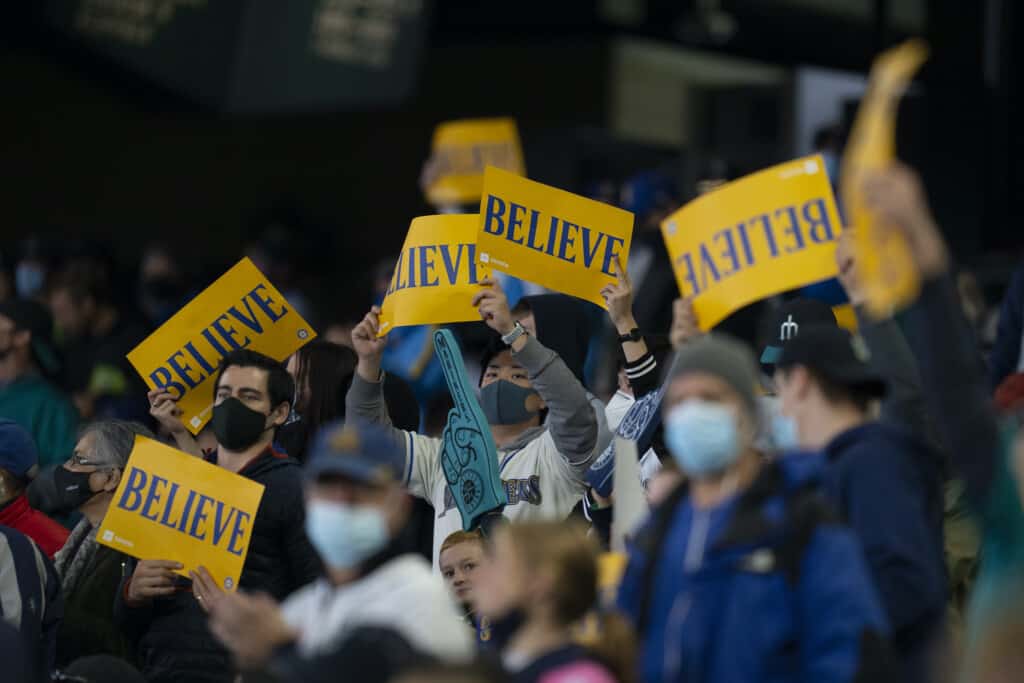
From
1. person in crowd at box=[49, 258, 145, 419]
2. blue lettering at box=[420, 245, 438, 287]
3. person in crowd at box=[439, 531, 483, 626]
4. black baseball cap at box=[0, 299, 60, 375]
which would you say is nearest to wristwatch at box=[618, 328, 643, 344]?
blue lettering at box=[420, 245, 438, 287]

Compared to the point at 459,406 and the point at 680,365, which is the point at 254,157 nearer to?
the point at 459,406

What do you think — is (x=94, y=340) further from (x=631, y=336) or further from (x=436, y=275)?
(x=631, y=336)

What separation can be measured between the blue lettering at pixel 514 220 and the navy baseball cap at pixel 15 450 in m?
1.93

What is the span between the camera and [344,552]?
4.88 metres

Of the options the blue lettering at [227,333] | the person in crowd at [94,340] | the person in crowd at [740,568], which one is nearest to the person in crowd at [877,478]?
the person in crowd at [740,568]

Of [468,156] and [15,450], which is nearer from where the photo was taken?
[15,450]

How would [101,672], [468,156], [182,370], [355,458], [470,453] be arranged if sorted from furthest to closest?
1. [468,156]
2. [182,370]
3. [470,453]
4. [101,672]
5. [355,458]

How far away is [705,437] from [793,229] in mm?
1954

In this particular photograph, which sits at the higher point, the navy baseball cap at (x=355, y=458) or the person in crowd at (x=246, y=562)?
the navy baseball cap at (x=355, y=458)

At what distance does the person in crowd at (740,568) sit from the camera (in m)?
4.65

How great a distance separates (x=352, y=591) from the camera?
4.93 metres

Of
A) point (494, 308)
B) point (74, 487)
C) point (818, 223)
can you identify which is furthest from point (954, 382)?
point (74, 487)

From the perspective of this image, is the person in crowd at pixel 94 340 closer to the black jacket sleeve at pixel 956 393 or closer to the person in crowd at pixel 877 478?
the person in crowd at pixel 877 478

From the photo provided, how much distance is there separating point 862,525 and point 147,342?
11.4 feet
